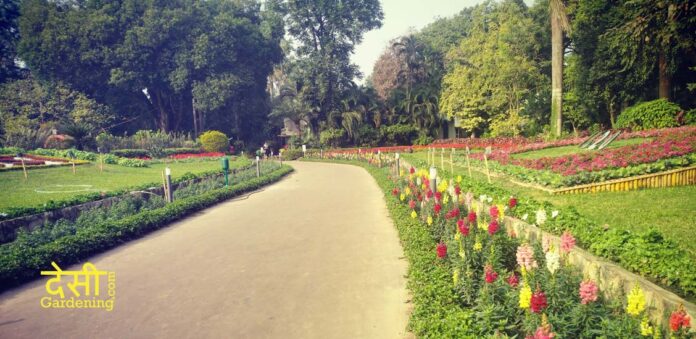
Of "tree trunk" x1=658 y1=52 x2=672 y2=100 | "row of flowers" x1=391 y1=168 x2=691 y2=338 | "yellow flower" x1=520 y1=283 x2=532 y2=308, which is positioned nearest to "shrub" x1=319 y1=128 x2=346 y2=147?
"tree trunk" x1=658 y1=52 x2=672 y2=100

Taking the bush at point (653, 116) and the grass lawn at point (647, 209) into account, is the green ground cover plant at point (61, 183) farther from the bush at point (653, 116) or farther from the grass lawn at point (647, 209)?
the bush at point (653, 116)

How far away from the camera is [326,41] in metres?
45.8

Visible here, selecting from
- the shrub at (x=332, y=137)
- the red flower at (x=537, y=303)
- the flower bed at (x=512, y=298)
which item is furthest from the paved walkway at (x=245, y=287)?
the shrub at (x=332, y=137)

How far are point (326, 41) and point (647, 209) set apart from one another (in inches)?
1666

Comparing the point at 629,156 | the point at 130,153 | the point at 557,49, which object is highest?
the point at 557,49

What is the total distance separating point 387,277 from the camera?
229 inches

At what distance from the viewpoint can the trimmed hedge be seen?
603cm

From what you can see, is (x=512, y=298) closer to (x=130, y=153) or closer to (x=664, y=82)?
(x=664, y=82)

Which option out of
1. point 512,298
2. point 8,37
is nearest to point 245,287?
point 512,298

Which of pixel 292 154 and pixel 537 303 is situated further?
pixel 292 154

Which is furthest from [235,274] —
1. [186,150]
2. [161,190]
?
[186,150]

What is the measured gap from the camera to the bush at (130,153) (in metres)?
28.0

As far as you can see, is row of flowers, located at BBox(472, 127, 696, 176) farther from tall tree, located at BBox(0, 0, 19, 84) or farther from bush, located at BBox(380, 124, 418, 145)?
tall tree, located at BBox(0, 0, 19, 84)

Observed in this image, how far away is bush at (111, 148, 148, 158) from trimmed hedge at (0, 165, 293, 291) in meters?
20.1
